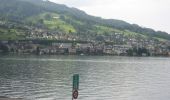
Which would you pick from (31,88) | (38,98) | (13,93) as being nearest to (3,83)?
(31,88)

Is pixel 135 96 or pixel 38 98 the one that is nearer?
pixel 38 98

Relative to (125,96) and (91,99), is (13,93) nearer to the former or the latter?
(91,99)

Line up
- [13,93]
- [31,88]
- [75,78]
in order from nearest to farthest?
[75,78] < [13,93] < [31,88]

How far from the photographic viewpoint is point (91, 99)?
80938 millimetres

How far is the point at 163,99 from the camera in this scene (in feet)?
287

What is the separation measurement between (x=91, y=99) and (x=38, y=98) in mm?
9375

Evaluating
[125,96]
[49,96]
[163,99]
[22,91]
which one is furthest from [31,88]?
[163,99]

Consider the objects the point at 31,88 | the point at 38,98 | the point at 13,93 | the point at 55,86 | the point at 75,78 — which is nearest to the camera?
the point at 75,78

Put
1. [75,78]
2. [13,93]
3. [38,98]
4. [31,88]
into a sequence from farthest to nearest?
[31,88] < [13,93] < [38,98] < [75,78]

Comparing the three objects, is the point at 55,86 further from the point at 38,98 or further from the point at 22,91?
the point at 38,98

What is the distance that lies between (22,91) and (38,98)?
10.3 m

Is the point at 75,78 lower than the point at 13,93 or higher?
higher

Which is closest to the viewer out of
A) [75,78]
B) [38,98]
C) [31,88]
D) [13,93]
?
[75,78]

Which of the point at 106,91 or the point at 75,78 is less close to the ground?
the point at 75,78
